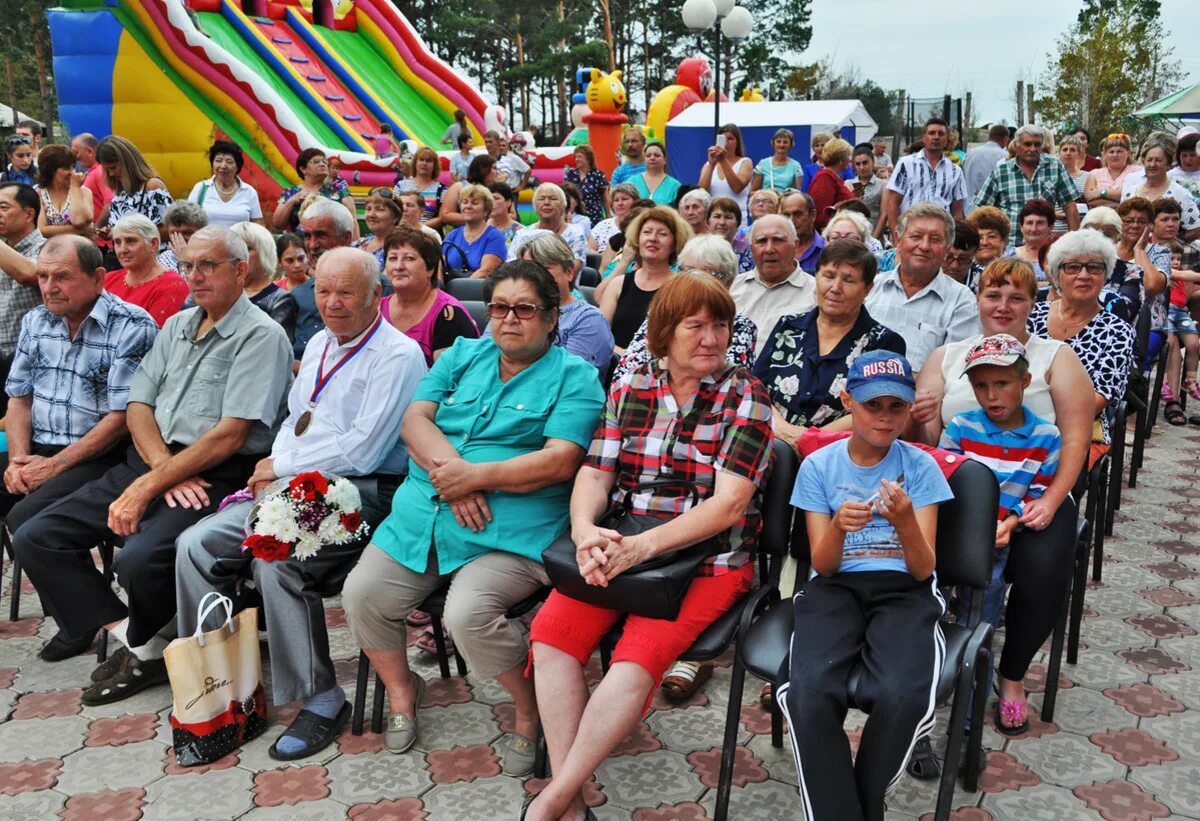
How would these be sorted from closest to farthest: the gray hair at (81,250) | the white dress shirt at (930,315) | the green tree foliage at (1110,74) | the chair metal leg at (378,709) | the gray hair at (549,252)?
the chair metal leg at (378,709) < the gray hair at (81,250) < the white dress shirt at (930,315) < the gray hair at (549,252) < the green tree foliage at (1110,74)

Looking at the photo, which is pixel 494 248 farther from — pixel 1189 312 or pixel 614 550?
pixel 1189 312

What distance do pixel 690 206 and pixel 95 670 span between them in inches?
173

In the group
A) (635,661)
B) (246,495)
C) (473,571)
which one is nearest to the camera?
(635,661)

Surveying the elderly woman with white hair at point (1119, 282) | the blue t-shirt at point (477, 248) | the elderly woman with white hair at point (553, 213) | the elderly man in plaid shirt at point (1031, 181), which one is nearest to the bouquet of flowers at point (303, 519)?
the elderly woman with white hair at point (1119, 282)

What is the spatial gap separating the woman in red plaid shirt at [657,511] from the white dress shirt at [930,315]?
4.55 ft

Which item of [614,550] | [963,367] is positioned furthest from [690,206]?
[614,550]

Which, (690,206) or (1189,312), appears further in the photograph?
(1189,312)

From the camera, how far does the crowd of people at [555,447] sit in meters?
2.64

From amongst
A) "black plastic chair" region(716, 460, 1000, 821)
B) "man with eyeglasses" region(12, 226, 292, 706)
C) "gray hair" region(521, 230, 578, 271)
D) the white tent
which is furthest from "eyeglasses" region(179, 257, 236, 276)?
the white tent

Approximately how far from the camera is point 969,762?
279 cm

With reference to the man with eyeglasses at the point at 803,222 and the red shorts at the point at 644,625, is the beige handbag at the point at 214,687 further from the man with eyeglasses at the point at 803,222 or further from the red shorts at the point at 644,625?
the man with eyeglasses at the point at 803,222

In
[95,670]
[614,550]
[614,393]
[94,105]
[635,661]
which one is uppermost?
[94,105]

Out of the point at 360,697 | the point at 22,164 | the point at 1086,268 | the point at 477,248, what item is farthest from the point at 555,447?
the point at 22,164

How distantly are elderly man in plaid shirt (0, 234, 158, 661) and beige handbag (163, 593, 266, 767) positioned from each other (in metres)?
1.04
